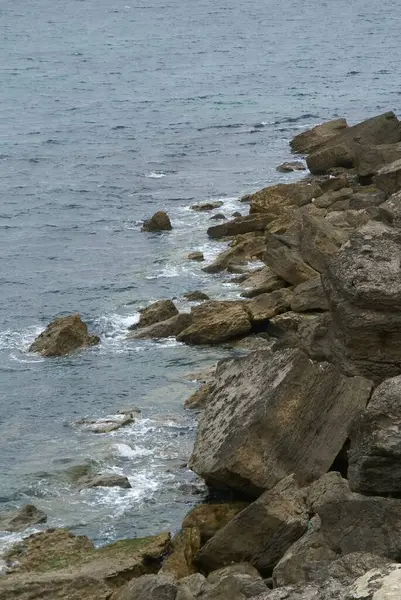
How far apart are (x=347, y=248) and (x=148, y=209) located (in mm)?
25788

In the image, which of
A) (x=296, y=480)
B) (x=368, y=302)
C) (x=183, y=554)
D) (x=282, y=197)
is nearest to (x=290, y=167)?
(x=282, y=197)

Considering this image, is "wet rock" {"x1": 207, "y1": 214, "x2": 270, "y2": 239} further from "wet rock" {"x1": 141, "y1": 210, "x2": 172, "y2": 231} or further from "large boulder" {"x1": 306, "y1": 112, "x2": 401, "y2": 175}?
"large boulder" {"x1": 306, "y1": 112, "x2": 401, "y2": 175}

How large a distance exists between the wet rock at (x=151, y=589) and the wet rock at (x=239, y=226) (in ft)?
68.3

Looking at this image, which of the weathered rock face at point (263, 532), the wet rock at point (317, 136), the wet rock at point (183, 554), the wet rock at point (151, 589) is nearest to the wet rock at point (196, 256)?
the wet rock at point (317, 136)

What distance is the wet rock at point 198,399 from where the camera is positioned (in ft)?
72.1

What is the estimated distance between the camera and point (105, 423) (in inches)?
872

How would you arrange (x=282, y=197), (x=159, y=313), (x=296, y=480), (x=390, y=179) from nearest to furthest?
(x=296, y=480), (x=159, y=313), (x=390, y=179), (x=282, y=197)

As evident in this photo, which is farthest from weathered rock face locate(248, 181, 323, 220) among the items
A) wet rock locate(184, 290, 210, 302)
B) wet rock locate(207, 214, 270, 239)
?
wet rock locate(184, 290, 210, 302)

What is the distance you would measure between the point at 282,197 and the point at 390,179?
23.1 ft

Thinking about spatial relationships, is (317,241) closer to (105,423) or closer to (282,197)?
(105,423)

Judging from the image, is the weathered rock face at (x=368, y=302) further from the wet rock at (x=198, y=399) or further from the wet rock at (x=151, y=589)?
the wet rock at (x=198, y=399)

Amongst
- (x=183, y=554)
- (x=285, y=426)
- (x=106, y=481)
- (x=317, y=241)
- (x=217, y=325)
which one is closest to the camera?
(x=183, y=554)

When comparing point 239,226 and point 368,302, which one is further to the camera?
point 239,226

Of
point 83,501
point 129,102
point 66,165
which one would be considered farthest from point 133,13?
point 83,501
